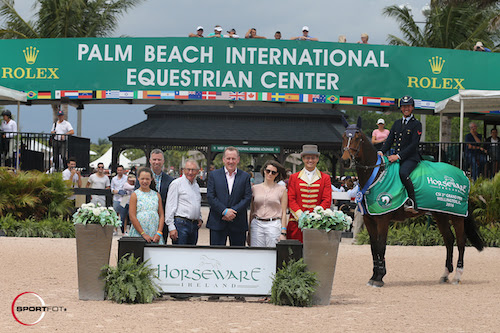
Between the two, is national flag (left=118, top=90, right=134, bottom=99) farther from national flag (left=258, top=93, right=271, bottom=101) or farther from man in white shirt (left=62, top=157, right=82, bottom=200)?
national flag (left=258, top=93, right=271, bottom=101)

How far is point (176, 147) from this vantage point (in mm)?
36781

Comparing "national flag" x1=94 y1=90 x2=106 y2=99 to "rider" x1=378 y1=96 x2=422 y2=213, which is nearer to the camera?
Result: "rider" x1=378 y1=96 x2=422 y2=213

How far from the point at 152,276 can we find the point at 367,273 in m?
5.05

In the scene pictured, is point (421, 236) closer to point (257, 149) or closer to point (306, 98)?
point (306, 98)

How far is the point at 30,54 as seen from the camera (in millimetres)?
23234

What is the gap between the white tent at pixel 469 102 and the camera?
64.5 feet

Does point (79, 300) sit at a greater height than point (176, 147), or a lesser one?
lesser

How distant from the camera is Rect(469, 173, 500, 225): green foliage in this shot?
58.4 ft

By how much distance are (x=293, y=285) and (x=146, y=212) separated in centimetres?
227

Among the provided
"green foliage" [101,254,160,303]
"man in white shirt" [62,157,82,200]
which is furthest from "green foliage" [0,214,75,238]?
"green foliage" [101,254,160,303]

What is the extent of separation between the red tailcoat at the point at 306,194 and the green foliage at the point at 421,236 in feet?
26.6

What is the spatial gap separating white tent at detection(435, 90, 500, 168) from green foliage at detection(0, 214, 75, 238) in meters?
10.6

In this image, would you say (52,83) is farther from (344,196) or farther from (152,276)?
(152,276)

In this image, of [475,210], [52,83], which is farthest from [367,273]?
[52,83]
